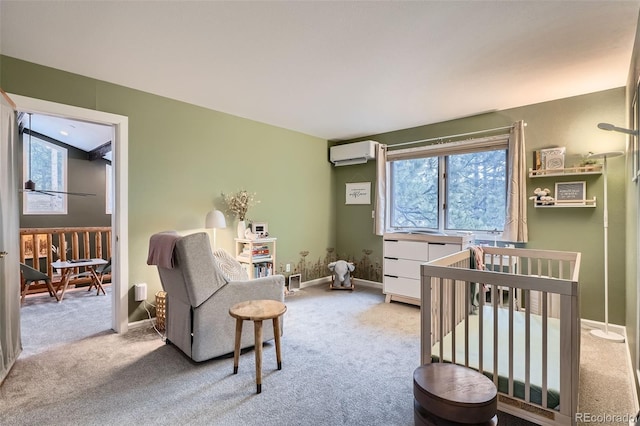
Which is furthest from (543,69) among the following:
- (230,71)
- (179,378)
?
(179,378)

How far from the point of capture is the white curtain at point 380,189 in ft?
15.5

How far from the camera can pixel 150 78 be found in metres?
2.93

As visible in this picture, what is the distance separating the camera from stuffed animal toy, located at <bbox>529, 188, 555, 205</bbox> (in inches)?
134

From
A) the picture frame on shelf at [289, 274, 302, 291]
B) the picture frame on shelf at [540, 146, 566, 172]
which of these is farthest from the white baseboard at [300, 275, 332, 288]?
the picture frame on shelf at [540, 146, 566, 172]

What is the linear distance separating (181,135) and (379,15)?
2497 mm

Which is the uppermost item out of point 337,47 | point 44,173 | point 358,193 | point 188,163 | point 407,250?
point 337,47

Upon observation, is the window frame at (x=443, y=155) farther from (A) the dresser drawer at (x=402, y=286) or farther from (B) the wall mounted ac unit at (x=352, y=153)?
(A) the dresser drawer at (x=402, y=286)

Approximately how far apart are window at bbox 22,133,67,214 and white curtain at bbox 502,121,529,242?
7431 millimetres

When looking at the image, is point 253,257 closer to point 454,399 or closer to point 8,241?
point 8,241

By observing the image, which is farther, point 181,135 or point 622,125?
point 181,135

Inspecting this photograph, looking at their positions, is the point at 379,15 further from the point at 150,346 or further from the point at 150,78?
the point at 150,346

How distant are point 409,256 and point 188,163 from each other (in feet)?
9.37

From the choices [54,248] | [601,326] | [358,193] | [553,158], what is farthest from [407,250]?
[54,248]

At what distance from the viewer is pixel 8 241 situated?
228cm
